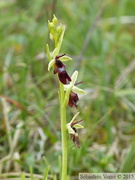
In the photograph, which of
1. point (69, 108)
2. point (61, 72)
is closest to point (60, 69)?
point (61, 72)

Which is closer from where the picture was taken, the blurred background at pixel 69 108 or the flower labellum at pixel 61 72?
the flower labellum at pixel 61 72

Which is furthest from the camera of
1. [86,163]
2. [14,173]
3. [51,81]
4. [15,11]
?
[15,11]

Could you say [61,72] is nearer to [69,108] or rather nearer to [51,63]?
[51,63]

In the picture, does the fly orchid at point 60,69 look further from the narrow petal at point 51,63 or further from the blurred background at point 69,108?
the blurred background at point 69,108

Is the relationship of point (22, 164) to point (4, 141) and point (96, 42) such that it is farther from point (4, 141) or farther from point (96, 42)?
point (96, 42)

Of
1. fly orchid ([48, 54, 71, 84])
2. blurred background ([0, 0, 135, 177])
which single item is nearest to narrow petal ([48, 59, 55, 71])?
fly orchid ([48, 54, 71, 84])

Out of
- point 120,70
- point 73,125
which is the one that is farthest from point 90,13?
point 73,125

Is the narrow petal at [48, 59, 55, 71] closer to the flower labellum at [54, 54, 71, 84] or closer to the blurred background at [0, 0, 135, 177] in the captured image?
the flower labellum at [54, 54, 71, 84]

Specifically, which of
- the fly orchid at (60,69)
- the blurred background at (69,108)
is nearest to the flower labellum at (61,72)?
the fly orchid at (60,69)

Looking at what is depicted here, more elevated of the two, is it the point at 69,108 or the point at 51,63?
the point at 69,108
